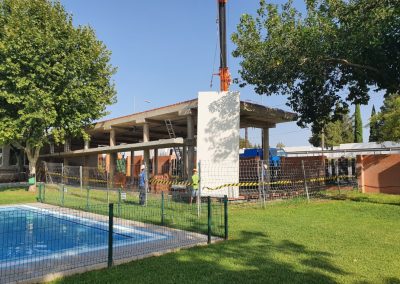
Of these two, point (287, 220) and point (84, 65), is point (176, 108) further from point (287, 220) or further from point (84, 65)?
point (287, 220)

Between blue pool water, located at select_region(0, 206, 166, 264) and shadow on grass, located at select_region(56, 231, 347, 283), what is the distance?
7.61 ft

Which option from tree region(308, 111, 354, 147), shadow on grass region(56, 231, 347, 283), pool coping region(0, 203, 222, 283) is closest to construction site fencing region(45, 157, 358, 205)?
pool coping region(0, 203, 222, 283)

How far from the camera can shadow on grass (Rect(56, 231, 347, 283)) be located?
618 cm

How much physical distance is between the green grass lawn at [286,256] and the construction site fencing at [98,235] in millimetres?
649

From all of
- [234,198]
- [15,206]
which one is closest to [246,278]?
[234,198]

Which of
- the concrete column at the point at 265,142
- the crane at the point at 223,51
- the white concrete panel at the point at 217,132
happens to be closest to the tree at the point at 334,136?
the concrete column at the point at 265,142

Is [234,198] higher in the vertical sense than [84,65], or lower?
lower

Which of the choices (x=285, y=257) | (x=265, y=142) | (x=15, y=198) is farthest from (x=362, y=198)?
(x=15, y=198)

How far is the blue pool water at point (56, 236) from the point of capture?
9.01 meters

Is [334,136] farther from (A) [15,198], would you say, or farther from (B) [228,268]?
(B) [228,268]

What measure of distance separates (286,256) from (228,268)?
1.52 meters

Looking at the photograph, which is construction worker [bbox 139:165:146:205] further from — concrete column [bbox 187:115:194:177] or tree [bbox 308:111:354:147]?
tree [bbox 308:111:354:147]

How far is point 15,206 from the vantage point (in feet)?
59.6

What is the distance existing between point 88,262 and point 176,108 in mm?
14474
